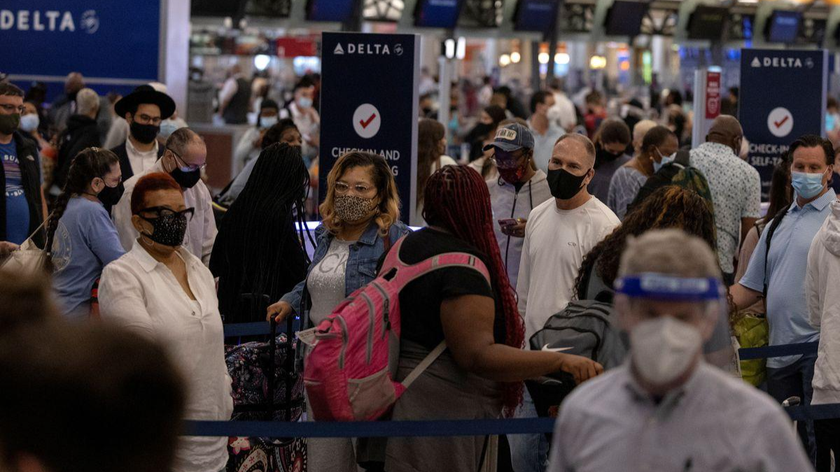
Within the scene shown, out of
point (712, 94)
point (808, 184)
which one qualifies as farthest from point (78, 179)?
point (712, 94)

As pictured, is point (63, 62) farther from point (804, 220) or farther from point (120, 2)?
point (804, 220)

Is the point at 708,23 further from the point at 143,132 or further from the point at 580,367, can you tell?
the point at 580,367

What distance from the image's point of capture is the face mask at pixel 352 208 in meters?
5.06

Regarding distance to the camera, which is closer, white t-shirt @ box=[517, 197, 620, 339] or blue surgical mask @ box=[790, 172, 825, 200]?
white t-shirt @ box=[517, 197, 620, 339]

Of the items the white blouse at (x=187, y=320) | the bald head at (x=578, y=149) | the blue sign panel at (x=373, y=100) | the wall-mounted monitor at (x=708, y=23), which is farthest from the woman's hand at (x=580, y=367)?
the wall-mounted monitor at (x=708, y=23)

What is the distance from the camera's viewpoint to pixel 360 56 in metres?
7.57

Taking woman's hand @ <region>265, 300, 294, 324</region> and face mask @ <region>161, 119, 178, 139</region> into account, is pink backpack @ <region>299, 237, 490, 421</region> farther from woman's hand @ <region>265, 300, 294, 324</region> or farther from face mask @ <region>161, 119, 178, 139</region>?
face mask @ <region>161, 119, 178, 139</region>

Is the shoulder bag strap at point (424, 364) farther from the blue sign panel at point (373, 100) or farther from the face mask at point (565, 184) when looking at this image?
the blue sign panel at point (373, 100)

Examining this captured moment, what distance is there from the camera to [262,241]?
20.0 feet

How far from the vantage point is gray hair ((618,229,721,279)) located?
224 centimetres

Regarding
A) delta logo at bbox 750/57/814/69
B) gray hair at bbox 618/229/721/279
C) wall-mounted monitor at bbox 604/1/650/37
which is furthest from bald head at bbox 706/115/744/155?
wall-mounted monitor at bbox 604/1/650/37

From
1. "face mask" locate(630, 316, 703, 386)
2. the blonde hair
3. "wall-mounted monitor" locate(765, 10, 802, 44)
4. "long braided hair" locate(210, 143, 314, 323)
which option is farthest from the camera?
"wall-mounted monitor" locate(765, 10, 802, 44)

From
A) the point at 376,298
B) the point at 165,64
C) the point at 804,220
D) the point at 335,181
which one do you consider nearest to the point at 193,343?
the point at 376,298

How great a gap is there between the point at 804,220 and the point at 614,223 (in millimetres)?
904
